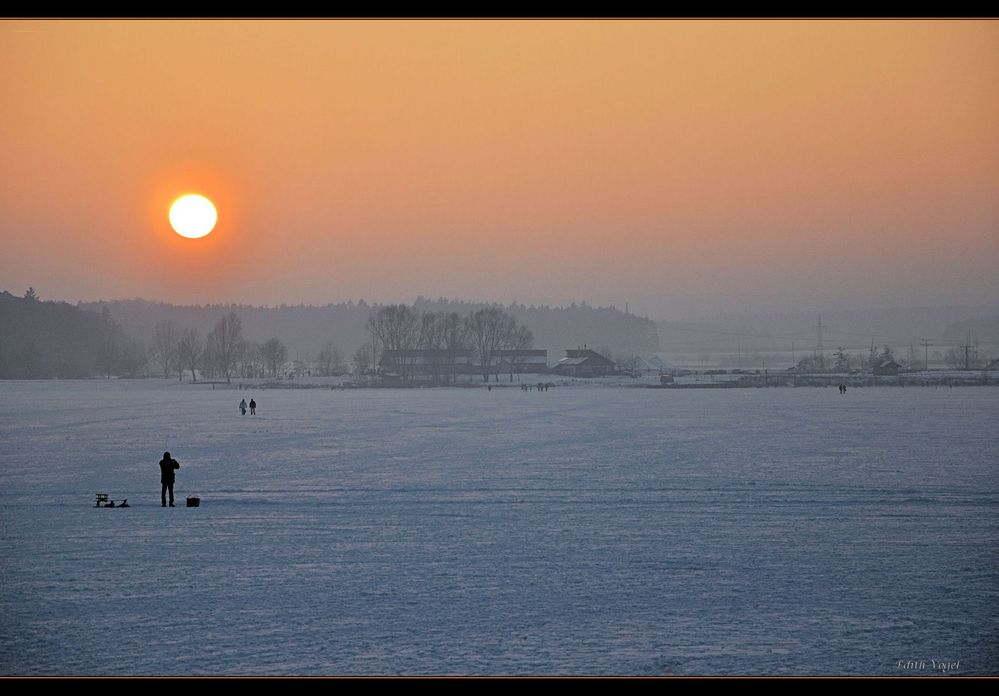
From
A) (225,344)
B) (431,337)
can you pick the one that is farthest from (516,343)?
(225,344)

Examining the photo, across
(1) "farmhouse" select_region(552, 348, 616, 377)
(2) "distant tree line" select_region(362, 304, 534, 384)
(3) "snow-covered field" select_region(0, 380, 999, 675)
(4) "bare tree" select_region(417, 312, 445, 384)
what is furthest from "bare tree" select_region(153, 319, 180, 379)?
(3) "snow-covered field" select_region(0, 380, 999, 675)

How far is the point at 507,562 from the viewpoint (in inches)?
458

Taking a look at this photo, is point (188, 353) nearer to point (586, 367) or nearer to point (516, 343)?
point (516, 343)

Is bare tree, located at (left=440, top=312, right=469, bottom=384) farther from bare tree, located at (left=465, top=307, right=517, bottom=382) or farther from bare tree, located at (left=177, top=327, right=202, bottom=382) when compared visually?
bare tree, located at (left=177, top=327, right=202, bottom=382)

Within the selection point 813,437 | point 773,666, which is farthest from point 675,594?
point 813,437

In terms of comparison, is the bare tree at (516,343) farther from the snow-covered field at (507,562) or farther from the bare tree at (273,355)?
the snow-covered field at (507,562)

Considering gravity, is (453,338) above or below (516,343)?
above


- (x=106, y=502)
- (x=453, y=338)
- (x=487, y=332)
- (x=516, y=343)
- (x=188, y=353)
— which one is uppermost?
(x=487, y=332)

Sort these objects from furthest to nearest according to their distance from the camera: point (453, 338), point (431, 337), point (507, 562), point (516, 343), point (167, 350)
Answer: point (167, 350), point (516, 343), point (431, 337), point (453, 338), point (507, 562)

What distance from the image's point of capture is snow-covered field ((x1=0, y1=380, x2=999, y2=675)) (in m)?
7.91

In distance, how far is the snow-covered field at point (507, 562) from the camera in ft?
25.9
